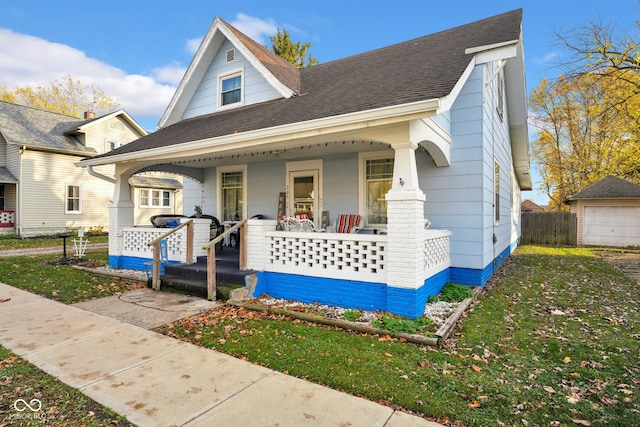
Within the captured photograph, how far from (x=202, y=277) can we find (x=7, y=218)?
17651 millimetres

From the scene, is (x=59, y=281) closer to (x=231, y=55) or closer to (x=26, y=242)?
(x=231, y=55)

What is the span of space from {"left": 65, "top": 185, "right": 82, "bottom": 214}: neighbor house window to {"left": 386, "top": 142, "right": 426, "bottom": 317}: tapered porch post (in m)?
20.8

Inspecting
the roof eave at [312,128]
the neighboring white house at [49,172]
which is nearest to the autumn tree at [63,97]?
→ the neighboring white house at [49,172]

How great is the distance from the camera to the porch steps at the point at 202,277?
621cm

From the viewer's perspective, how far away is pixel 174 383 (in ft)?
10.7

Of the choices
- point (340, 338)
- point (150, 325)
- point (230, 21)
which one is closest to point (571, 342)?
point (340, 338)

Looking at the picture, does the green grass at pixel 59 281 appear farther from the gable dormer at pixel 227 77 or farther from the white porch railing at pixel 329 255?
the gable dormer at pixel 227 77

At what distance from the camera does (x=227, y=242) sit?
10.3 metres

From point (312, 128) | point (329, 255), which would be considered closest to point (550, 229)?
point (329, 255)

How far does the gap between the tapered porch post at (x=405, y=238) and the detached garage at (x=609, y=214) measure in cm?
1712

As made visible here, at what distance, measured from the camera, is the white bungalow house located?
5.11 metres

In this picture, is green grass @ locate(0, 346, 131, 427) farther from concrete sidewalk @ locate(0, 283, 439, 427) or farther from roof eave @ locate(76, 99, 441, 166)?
roof eave @ locate(76, 99, 441, 166)

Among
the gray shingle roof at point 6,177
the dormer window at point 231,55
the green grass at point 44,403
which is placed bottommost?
the green grass at point 44,403

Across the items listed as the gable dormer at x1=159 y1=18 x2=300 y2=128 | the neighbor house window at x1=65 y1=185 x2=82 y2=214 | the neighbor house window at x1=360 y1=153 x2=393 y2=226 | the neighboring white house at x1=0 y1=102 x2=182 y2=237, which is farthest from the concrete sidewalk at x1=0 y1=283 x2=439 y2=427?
the neighbor house window at x1=65 y1=185 x2=82 y2=214
